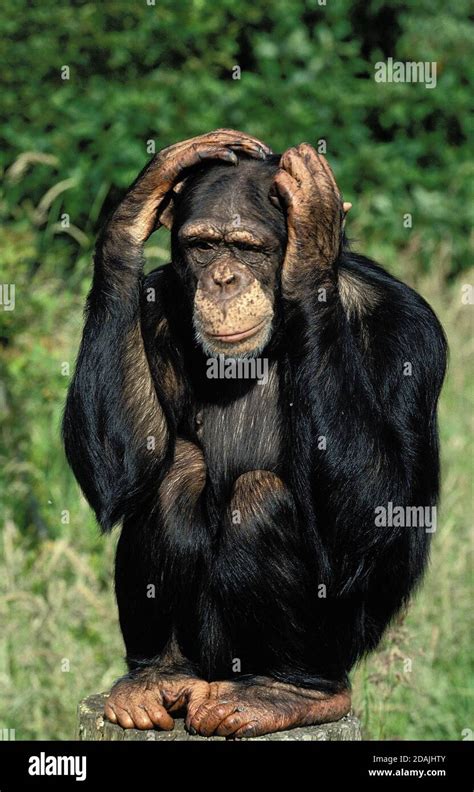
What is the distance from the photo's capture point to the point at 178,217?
5105 millimetres

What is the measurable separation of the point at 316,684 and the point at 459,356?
4.81m

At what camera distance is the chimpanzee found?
15.5 feet

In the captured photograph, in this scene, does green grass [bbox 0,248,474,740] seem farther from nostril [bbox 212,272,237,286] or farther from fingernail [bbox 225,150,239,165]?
fingernail [bbox 225,150,239,165]

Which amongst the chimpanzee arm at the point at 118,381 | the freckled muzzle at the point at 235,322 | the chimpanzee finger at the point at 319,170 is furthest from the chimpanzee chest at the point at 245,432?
the chimpanzee finger at the point at 319,170

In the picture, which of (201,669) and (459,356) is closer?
(201,669)

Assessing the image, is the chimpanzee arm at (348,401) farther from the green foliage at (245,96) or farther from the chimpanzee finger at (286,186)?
the green foliage at (245,96)

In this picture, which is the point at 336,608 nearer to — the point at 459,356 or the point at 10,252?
the point at 10,252

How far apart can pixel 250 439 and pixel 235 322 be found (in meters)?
0.56

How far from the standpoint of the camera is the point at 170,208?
17.1ft

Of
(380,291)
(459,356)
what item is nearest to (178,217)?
(380,291)

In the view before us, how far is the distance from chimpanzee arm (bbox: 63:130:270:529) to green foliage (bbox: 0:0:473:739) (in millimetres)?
1487

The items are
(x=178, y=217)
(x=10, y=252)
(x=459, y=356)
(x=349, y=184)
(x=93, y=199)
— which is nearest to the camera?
(x=178, y=217)

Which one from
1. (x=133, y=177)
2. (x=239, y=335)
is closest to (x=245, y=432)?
(x=239, y=335)

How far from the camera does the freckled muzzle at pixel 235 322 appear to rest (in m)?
4.83
